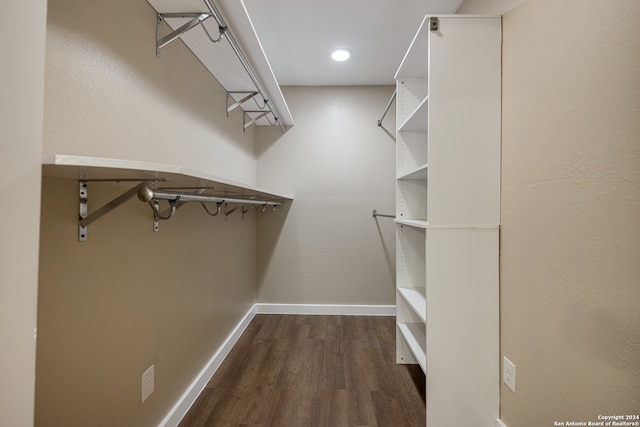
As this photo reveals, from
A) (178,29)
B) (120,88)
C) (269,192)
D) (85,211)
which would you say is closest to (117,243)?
(85,211)

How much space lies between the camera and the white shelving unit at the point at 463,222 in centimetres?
133

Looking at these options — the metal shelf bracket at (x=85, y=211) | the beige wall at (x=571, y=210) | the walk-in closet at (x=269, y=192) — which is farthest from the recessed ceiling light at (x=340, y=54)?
the metal shelf bracket at (x=85, y=211)

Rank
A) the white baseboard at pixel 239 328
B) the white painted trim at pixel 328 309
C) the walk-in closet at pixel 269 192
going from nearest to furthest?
the walk-in closet at pixel 269 192, the white baseboard at pixel 239 328, the white painted trim at pixel 328 309

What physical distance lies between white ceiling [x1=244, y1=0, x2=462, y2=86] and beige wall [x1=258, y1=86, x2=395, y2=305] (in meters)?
0.37

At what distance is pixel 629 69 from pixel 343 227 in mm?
2332

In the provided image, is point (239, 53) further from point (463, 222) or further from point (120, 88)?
point (463, 222)

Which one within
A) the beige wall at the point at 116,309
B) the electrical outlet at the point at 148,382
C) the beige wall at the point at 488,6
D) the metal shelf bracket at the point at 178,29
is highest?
the beige wall at the point at 488,6

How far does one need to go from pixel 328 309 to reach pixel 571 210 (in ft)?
7.72

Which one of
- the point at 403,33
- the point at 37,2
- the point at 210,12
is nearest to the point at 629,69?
the point at 37,2

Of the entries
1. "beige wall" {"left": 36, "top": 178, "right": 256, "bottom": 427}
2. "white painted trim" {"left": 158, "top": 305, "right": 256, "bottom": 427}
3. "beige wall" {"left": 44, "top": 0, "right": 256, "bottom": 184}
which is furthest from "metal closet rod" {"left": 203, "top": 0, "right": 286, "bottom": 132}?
"white painted trim" {"left": 158, "top": 305, "right": 256, "bottom": 427}

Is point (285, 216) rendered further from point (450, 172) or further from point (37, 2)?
point (37, 2)

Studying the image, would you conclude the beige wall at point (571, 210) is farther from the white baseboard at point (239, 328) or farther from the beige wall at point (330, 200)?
the beige wall at point (330, 200)

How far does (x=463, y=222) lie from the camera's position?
4.43ft

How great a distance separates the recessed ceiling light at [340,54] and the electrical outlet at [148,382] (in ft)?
7.92
